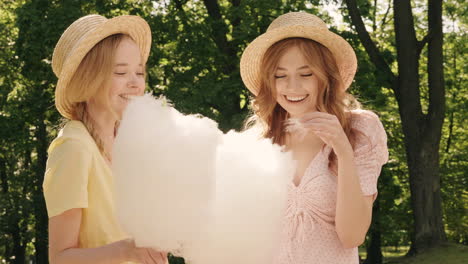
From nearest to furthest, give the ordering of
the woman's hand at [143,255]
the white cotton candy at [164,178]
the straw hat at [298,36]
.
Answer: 1. the white cotton candy at [164,178]
2. the woman's hand at [143,255]
3. the straw hat at [298,36]

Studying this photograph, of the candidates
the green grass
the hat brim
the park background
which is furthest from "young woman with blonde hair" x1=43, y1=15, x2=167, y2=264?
the green grass

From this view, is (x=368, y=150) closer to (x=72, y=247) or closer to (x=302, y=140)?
(x=302, y=140)

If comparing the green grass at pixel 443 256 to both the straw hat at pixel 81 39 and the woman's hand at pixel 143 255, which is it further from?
the woman's hand at pixel 143 255

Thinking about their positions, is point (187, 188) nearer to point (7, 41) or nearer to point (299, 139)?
point (299, 139)

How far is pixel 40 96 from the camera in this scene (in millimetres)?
15352

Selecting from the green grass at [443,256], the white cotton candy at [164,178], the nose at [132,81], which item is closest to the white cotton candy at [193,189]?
the white cotton candy at [164,178]

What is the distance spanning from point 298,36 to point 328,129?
60 cm

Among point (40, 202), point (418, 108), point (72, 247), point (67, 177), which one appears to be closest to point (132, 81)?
point (67, 177)

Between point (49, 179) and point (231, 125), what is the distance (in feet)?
34.3

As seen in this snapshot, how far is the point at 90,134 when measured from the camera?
2516mm

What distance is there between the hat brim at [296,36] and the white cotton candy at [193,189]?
87 cm

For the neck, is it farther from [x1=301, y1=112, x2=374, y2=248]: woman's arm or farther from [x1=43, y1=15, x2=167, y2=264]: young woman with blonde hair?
[x1=43, y1=15, x2=167, y2=264]: young woman with blonde hair

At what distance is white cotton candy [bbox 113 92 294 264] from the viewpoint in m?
1.92

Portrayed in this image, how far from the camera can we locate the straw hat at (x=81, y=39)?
250 cm
